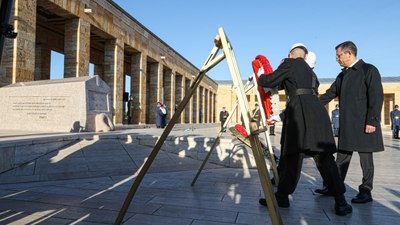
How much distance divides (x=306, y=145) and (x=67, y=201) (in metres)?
2.68

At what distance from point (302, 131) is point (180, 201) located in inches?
61.9

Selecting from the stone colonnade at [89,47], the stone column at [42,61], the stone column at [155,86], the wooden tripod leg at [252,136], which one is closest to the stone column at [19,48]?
the stone colonnade at [89,47]

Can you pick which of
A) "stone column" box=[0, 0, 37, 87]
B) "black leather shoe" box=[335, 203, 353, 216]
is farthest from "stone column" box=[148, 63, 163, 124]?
"black leather shoe" box=[335, 203, 353, 216]

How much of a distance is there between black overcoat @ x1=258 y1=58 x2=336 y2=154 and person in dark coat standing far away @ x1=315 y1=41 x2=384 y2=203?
0.64 metres

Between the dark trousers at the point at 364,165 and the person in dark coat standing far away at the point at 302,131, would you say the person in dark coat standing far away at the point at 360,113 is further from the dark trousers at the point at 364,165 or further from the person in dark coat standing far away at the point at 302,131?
the person in dark coat standing far away at the point at 302,131

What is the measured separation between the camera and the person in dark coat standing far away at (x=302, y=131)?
9.93 ft

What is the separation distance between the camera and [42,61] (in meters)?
21.9

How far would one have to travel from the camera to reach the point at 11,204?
307 cm

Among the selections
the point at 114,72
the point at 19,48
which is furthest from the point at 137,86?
the point at 19,48

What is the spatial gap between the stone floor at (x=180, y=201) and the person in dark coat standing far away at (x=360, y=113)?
1.39 feet

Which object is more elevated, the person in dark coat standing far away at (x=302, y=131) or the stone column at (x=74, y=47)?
the stone column at (x=74, y=47)

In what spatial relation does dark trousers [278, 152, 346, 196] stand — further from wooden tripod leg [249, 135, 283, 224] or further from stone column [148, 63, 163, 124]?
stone column [148, 63, 163, 124]

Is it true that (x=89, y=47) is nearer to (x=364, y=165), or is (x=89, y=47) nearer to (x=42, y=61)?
(x=42, y=61)

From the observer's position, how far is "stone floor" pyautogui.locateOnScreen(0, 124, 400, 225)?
2725 millimetres
